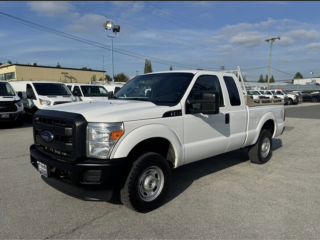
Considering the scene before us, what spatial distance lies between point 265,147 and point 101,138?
173 inches

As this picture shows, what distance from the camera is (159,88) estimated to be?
176 inches

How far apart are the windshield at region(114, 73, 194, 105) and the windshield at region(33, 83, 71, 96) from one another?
8.67 m

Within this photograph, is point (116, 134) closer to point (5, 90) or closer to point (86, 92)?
point (5, 90)

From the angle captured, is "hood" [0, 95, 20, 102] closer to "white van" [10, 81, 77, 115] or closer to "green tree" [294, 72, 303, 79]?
"white van" [10, 81, 77, 115]

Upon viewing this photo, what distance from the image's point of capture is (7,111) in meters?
10.8

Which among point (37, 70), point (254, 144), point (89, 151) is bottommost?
point (254, 144)

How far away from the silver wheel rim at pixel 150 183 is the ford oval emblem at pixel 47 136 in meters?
1.29

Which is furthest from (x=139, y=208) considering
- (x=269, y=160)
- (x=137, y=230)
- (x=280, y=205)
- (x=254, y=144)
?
(x=269, y=160)

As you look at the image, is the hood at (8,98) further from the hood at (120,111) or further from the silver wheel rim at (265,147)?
the silver wheel rim at (265,147)

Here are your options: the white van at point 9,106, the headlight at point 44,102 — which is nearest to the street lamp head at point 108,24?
the headlight at point 44,102

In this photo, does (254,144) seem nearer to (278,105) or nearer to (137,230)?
(278,105)

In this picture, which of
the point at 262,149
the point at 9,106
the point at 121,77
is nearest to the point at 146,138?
the point at 262,149

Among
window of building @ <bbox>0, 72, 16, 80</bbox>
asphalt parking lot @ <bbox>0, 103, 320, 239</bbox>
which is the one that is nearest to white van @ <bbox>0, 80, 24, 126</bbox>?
asphalt parking lot @ <bbox>0, 103, 320, 239</bbox>

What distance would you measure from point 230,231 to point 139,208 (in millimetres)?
1169
